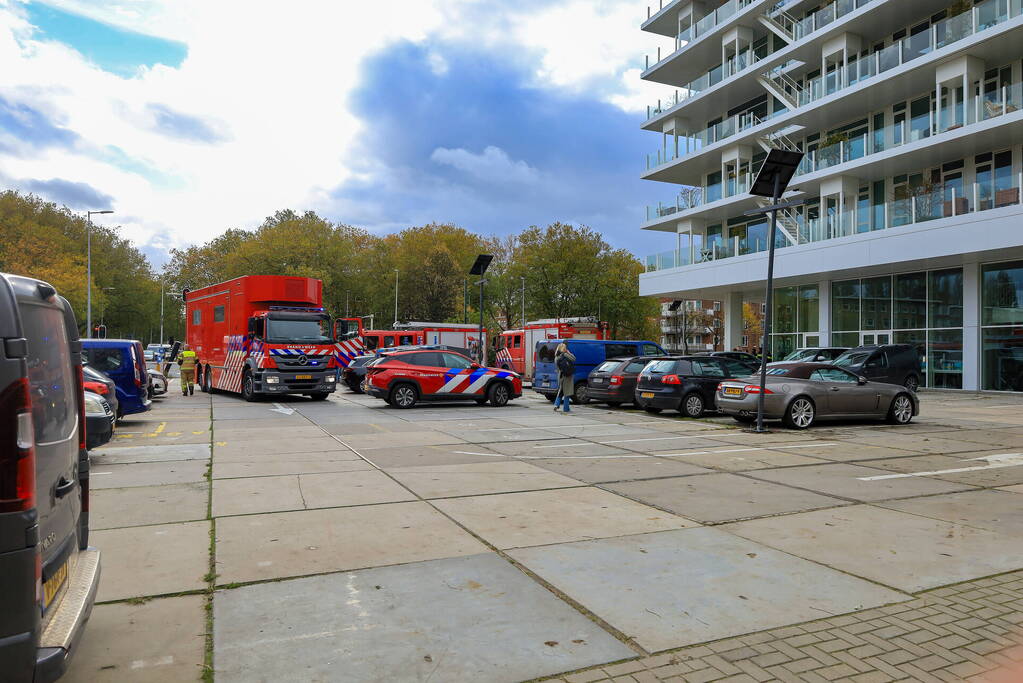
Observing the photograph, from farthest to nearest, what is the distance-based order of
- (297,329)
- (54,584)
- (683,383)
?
(297,329) → (683,383) → (54,584)

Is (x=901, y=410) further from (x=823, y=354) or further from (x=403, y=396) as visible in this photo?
(x=403, y=396)

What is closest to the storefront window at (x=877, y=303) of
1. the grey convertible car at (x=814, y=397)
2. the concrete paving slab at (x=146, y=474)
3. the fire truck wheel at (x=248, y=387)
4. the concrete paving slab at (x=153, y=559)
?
the grey convertible car at (x=814, y=397)

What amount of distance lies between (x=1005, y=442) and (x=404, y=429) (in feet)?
35.0

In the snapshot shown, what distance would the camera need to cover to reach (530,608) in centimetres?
429

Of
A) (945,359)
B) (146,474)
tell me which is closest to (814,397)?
(146,474)

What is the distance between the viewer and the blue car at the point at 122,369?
48.8 feet

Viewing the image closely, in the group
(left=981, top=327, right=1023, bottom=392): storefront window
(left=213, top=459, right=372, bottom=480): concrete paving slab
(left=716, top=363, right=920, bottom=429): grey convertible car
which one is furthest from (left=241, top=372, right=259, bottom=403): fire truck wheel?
(left=981, top=327, right=1023, bottom=392): storefront window

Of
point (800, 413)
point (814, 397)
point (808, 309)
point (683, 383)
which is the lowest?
point (800, 413)

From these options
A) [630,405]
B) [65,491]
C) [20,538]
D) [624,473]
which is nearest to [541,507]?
[624,473]

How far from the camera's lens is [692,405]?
16.8m

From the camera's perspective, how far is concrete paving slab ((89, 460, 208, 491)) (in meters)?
8.27

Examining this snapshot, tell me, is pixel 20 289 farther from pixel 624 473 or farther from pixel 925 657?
pixel 624 473

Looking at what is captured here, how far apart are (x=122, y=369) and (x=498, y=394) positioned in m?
9.29

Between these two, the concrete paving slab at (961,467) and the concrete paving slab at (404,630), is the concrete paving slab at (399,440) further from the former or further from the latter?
the concrete paving slab at (404,630)
